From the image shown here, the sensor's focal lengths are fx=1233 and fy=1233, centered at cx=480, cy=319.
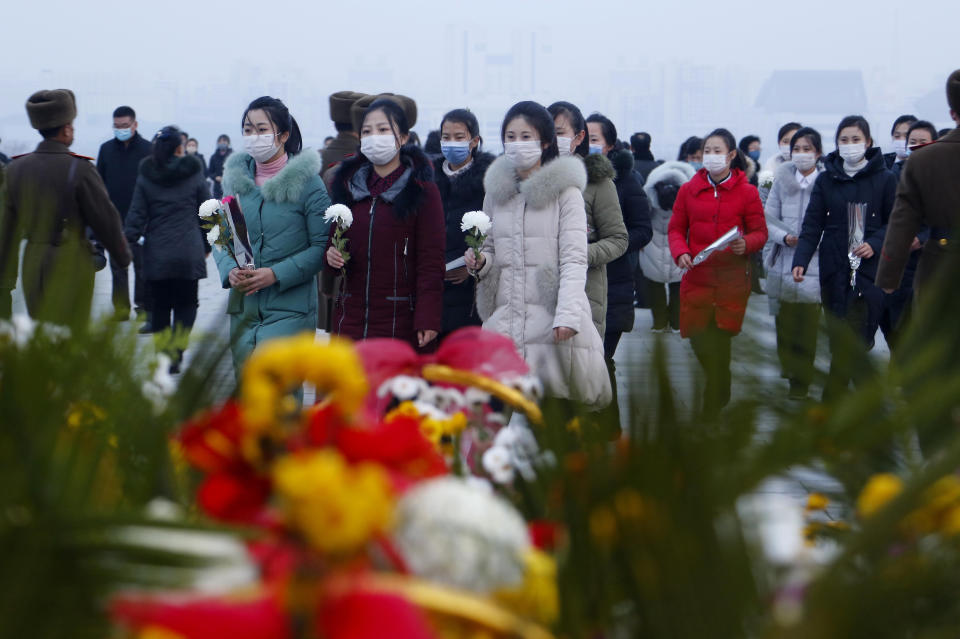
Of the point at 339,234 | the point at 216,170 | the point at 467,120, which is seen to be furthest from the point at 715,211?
the point at 216,170

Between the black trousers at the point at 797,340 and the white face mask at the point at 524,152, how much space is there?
12.4ft

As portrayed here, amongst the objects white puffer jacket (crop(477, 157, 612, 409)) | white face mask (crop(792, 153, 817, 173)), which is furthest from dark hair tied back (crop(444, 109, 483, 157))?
white face mask (crop(792, 153, 817, 173))

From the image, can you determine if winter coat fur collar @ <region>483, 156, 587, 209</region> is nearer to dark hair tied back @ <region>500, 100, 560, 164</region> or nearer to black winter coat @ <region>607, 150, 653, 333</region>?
dark hair tied back @ <region>500, 100, 560, 164</region>

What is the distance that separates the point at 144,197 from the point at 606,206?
11.6 feet

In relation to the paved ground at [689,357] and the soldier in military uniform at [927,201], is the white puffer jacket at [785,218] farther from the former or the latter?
the paved ground at [689,357]

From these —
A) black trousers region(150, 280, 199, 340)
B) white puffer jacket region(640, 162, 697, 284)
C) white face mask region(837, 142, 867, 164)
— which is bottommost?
black trousers region(150, 280, 199, 340)

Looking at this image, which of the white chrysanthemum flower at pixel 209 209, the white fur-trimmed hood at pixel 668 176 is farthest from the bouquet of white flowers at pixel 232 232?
the white fur-trimmed hood at pixel 668 176

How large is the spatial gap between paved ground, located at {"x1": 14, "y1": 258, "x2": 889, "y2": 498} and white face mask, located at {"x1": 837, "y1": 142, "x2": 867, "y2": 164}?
633 cm

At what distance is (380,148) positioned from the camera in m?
4.84

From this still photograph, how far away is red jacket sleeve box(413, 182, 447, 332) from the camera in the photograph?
4.68 m

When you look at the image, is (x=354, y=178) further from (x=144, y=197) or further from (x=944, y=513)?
(x=944, y=513)

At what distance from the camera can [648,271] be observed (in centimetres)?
908

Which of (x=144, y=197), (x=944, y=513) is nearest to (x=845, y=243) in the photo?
(x=144, y=197)

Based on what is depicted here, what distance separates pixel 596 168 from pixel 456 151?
886 mm
